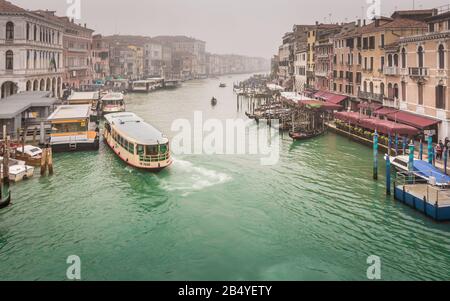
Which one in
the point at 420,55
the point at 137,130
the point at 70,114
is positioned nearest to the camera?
the point at 137,130

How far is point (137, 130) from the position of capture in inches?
1172

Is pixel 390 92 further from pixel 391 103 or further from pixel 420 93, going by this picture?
pixel 420 93

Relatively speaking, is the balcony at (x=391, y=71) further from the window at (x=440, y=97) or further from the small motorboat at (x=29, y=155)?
the small motorboat at (x=29, y=155)

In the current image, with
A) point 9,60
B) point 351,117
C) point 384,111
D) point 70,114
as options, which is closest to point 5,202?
point 70,114

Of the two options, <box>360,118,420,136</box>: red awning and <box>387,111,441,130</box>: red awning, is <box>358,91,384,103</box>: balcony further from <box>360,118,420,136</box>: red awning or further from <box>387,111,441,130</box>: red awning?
<box>360,118,420,136</box>: red awning

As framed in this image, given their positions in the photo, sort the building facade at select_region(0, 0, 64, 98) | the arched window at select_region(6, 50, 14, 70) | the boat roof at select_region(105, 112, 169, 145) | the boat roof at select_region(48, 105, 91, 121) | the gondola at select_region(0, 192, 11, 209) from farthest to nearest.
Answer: the arched window at select_region(6, 50, 14, 70) → the building facade at select_region(0, 0, 64, 98) → the boat roof at select_region(48, 105, 91, 121) → the boat roof at select_region(105, 112, 169, 145) → the gondola at select_region(0, 192, 11, 209)

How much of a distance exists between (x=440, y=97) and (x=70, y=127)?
27706mm

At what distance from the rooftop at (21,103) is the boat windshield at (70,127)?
3383mm

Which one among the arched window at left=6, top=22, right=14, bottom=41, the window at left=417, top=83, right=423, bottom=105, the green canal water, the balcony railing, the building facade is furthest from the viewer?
the arched window at left=6, top=22, right=14, bottom=41

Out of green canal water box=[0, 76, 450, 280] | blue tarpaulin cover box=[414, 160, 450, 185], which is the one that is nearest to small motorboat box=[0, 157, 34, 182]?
green canal water box=[0, 76, 450, 280]

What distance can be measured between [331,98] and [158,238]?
40.5 m

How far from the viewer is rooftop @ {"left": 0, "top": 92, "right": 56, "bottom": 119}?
33375 mm

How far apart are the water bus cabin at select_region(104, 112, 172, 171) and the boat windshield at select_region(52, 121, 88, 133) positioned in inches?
104
